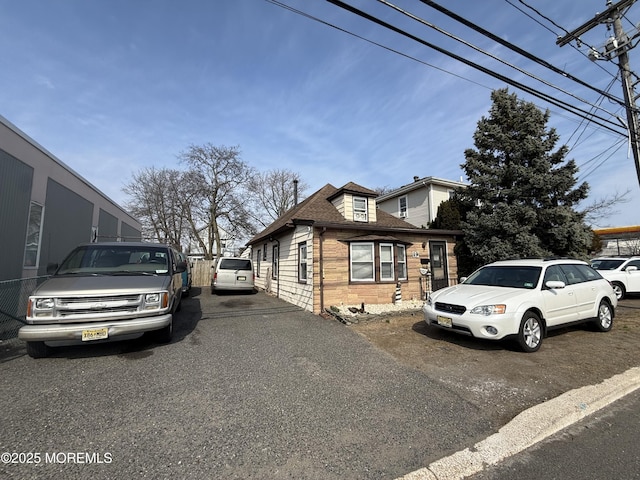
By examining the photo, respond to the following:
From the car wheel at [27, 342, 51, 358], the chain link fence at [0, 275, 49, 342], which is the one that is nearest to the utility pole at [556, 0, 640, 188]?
the car wheel at [27, 342, 51, 358]

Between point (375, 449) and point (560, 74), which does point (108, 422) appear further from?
point (560, 74)

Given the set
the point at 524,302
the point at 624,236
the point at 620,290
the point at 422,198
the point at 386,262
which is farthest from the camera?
the point at 624,236

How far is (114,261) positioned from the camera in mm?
5516

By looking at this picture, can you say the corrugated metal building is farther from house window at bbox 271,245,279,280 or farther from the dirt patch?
the dirt patch

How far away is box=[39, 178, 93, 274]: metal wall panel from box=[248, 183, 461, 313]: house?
23.7 feet

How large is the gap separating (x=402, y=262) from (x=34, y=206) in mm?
11390

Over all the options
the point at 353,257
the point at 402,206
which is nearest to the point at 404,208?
the point at 402,206

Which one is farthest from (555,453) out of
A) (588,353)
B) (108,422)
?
(108,422)

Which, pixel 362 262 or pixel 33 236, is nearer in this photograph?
pixel 33 236

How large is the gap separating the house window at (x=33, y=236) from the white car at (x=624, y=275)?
18566 millimetres

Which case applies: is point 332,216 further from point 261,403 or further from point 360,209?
point 261,403

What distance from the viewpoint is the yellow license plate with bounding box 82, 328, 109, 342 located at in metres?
4.08

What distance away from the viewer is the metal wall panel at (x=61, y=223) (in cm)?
851

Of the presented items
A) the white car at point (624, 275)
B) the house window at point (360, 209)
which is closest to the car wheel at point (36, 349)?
the house window at point (360, 209)
